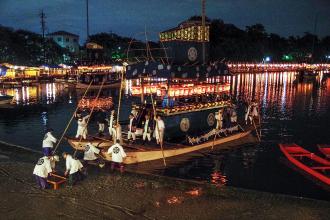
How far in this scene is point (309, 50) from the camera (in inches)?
6427

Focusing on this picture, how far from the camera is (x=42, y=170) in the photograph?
42.9ft

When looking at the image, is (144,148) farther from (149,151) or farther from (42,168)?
(42,168)

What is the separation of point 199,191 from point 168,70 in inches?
292

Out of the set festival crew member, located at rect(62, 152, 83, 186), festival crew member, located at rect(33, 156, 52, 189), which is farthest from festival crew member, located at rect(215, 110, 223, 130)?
festival crew member, located at rect(33, 156, 52, 189)

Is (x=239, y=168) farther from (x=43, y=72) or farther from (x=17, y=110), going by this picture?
(x=43, y=72)

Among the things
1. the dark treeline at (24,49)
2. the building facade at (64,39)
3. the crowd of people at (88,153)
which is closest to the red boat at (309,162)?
the crowd of people at (88,153)

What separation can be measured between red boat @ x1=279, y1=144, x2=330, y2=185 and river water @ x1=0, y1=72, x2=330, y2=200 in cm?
42

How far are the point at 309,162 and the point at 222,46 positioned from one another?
324 ft

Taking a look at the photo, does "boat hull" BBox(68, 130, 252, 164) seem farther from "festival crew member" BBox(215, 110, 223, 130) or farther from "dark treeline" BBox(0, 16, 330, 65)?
"dark treeline" BBox(0, 16, 330, 65)

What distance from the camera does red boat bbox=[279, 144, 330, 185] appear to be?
55.0 feet

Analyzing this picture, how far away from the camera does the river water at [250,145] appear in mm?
17000

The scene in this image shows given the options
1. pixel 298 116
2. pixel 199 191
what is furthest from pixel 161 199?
pixel 298 116

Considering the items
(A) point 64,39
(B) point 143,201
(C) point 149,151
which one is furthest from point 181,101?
(A) point 64,39

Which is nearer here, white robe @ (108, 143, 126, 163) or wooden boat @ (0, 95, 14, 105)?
white robe @ (108, 143, 126, 163)
